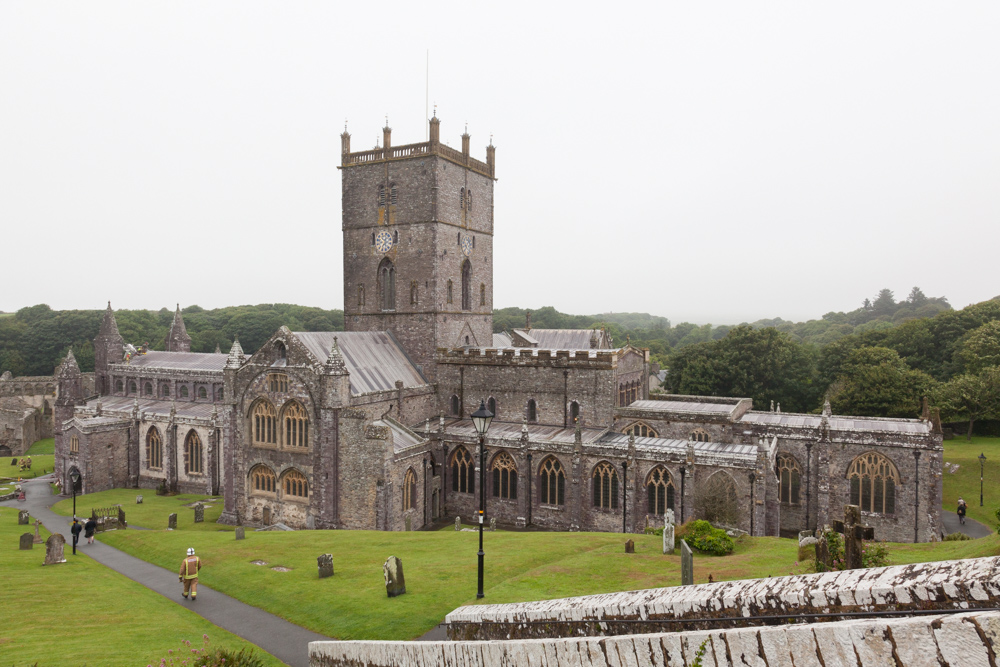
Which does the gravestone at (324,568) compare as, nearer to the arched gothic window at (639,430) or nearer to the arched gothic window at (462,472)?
the arched gothic window at (462,472)

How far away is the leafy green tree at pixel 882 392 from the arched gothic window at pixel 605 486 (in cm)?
2701

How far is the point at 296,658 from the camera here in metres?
16.1

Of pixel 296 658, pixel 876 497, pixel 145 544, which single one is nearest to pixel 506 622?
pixel 296 658

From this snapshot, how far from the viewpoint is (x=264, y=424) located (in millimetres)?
35312

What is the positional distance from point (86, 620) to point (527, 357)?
25.9 metres

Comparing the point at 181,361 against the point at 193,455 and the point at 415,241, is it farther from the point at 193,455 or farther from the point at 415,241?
the point at 415,241

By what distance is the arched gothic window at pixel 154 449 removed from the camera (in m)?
47.4

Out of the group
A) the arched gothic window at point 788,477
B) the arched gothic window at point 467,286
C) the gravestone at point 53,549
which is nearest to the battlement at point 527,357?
the arched gothic window at point 467,286

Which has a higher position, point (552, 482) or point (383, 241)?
point (383, 241)

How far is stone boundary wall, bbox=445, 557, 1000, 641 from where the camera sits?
16.1 feet

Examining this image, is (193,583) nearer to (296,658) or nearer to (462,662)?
(296,658)

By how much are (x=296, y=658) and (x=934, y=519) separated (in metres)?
30.7

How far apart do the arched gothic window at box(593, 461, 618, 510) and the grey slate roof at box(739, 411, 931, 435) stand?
8.68 metres

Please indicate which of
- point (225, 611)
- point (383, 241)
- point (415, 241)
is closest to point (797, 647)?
point (225, 611)
